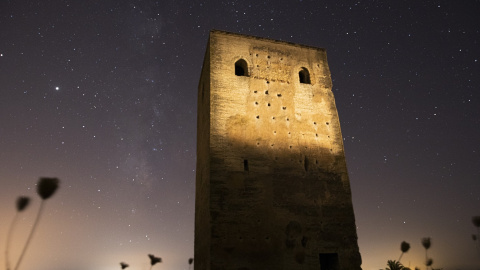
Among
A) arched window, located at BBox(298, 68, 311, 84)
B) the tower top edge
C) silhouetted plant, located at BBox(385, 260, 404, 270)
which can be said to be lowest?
silhouetted plant, located at BBox(385, 260, 404, 270)

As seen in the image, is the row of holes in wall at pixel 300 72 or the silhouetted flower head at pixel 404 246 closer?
the row of holes in wall at pixel 300 72

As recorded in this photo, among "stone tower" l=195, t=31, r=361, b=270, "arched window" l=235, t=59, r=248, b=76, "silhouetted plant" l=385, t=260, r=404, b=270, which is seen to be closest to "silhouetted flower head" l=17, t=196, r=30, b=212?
"stone tower" l=195, t=31, r=361, b=270

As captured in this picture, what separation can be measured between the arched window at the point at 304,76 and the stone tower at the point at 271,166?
0.15 ft

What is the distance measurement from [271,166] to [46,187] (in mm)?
6816

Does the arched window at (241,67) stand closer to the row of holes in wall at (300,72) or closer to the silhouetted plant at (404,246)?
the row of holes in wall at (300,72)

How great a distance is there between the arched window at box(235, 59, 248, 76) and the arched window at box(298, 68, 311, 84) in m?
2.43

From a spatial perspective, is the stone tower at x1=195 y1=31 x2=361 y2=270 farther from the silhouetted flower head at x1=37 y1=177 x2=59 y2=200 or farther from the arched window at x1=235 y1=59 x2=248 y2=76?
the silhouetted flower head at x1=37 y1=177 x2=59 y2=200

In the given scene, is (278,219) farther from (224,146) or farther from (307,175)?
(224,146)

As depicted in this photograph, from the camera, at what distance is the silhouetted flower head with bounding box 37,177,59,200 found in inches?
284

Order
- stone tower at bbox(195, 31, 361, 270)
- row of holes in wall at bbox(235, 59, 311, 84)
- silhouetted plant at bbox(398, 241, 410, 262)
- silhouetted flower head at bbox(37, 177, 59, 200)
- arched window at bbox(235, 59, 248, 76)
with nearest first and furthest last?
silhouetted flower head at bbox(37, 177, 59, 200) < stone tower at bbox(195, 31, 361, 270) < arched window at bbox(235, 59, 248, 76) < row of holes in wall at bbox(235, 59, 311, 84) < silhouetted plant at bbox(398, 241, 410, 262)

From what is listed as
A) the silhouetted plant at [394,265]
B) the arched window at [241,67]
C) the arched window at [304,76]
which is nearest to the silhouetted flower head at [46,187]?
the arched window at [241,67]

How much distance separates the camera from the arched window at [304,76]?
13.7 m

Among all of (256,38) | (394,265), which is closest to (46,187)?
(256,38)

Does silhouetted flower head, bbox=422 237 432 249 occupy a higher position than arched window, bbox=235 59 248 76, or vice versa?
arched window, bbox=235 59 248 76
